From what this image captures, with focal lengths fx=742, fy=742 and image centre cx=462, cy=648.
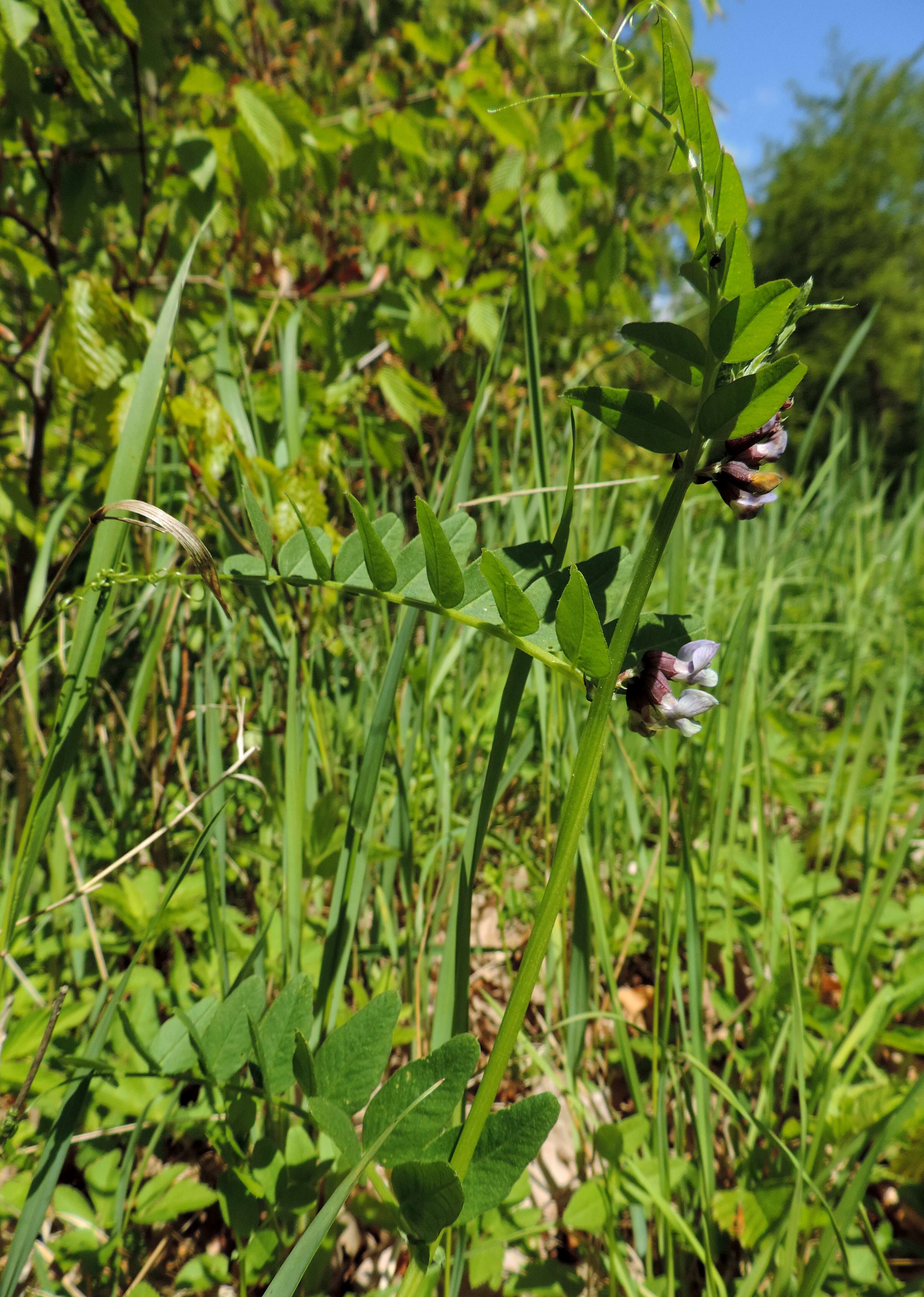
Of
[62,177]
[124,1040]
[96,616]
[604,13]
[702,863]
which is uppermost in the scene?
[604,13]

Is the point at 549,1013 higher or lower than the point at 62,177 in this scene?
lower

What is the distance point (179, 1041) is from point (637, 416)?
26.1 inches

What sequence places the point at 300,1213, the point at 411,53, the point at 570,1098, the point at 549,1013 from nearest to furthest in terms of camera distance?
the point at 300,1213, the point at 570,1098, the point at 549,1013, the point at 411,53

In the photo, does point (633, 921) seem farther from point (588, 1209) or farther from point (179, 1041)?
point (179, 1041)

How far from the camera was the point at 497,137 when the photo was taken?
6.00ft

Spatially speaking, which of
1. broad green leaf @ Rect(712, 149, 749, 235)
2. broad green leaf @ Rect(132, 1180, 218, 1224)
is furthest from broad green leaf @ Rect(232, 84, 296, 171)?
broad green leaf @ Rect(132, 1180, 218, 1224)

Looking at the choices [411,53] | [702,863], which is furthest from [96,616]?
[411,53]

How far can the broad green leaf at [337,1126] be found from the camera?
483mm

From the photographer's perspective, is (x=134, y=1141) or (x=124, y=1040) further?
(x=124, y=1040)

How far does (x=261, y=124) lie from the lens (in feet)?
4.25

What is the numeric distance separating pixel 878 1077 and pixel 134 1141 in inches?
33.7

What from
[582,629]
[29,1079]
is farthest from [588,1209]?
[582,629]

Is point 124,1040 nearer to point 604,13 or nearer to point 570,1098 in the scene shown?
point 570,1098

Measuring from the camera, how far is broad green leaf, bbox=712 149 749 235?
0.40m
